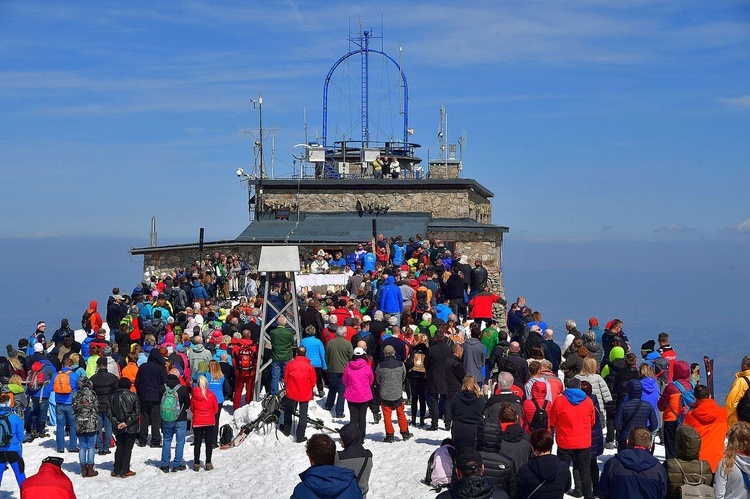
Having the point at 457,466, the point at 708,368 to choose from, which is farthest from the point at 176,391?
the point at 708,368

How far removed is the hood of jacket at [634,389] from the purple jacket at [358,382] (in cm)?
372

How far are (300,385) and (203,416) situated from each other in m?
1.64

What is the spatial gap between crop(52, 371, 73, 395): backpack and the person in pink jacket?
409cm

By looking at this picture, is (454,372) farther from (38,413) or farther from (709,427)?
(38,413)

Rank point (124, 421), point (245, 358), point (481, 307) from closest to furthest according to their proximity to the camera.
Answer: point (124, 421), point (245, 358), point (481, 307)

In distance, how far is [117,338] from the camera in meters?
18.8

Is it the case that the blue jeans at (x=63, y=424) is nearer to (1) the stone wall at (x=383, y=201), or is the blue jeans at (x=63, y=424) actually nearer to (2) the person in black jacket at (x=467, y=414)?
(2) the person in black jacket at (x=467, y=414)

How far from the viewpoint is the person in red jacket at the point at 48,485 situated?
10078 mm

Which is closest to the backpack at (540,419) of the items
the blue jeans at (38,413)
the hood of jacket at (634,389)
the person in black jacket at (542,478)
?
the hood of jacket at (634,389)

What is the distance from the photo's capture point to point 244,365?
16.5 metres

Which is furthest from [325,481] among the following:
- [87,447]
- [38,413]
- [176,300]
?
[176,300]

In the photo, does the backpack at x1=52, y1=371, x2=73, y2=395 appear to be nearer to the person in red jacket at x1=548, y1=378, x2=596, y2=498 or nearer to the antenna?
the person in red jacket at x1=548, y1=378, x2=596, y2=498

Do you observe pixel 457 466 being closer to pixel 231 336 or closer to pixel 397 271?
pixel 231 336

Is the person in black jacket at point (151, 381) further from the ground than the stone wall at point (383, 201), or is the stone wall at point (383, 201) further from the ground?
the stone wall at point (383, 201)
